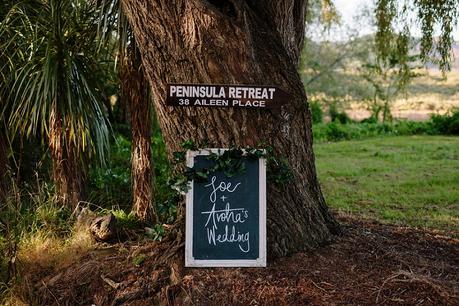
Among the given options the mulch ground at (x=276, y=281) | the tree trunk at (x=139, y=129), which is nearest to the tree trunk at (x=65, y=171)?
the tree trunk at (x=139, y=129)

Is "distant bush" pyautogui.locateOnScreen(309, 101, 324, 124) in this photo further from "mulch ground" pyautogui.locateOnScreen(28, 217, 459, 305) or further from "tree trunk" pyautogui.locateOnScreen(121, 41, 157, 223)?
"mulch ground" pyautogui.locateOnScreen(28, 217, 459, 305)

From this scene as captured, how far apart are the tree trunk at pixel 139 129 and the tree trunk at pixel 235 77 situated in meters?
0.96

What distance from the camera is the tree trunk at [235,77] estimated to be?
329 centimetres

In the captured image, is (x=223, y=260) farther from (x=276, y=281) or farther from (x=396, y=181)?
(x=396, y=181)

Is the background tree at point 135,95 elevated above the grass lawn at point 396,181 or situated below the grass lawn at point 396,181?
above

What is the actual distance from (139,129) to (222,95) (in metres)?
1.46

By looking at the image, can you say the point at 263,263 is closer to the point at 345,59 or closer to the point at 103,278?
the point at 103,278

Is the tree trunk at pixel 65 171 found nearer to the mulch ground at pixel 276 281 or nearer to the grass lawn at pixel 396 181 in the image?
the mulch ground at pixel 276 281

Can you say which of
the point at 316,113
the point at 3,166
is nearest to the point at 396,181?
the point at 3,166

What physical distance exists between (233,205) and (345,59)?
20.6 metres

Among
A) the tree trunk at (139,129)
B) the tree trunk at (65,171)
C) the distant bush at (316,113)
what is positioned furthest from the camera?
the distant bush at (316,113)

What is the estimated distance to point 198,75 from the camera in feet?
10.9

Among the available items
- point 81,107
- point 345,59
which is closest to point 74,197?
point 81,107

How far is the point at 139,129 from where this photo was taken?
15.0 ft
